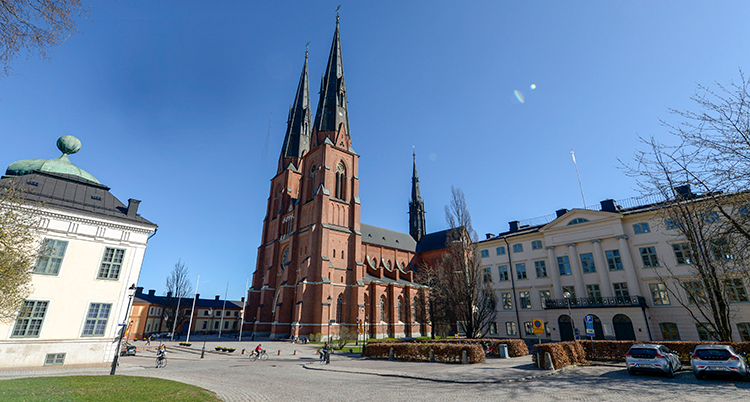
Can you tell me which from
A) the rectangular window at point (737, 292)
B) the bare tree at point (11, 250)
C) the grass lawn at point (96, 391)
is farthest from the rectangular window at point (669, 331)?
the bare tree at point (11, 250)

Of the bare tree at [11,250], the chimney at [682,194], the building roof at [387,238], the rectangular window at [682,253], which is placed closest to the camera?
the bare tree at [11,250]

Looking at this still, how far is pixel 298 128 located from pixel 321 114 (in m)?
8.26

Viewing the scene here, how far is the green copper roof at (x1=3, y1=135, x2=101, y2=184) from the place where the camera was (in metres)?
23.8

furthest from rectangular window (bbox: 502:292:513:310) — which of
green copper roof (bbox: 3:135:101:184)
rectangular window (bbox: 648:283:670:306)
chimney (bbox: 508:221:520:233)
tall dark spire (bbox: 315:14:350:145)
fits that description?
green copper roof (bbox: 3:135:101:184)

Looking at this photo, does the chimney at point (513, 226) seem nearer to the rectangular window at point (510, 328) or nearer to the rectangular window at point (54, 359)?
the rectangular window at point (510, 328)

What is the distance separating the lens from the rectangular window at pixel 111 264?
19891mm

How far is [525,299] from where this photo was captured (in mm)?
33031

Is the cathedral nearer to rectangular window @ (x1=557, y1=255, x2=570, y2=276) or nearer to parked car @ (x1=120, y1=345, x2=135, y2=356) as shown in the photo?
parked car @ (x1=120, y1=345, x2=135, y2=356)

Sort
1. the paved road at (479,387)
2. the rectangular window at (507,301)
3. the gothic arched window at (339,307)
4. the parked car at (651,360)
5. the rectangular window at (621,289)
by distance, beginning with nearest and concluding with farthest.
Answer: the paved road at (479,387) → the parked car at (651,360) → the rectangular window at (621,289) → the rectangular window at (507,301) → the gothic arched window at (339,307)

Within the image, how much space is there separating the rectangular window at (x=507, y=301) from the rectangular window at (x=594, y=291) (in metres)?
7.15

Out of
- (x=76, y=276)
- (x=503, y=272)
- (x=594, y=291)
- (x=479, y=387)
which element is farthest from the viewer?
(x=503, y=272)

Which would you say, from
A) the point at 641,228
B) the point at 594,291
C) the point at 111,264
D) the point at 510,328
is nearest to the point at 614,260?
the point at 594,291

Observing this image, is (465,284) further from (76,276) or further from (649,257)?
(76,276)

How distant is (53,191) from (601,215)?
41837 millimetres
